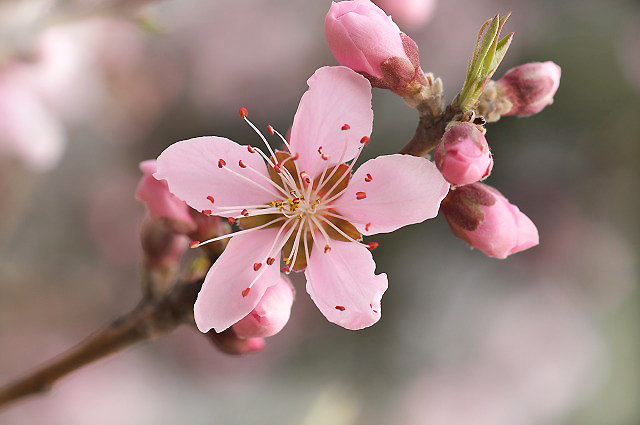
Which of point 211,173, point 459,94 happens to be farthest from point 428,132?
point 211,173

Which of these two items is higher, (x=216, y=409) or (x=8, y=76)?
(x=8, y=76)

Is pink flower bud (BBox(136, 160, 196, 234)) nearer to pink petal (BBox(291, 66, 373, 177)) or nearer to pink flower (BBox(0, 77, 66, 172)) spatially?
pink petal (BBox(291, 66, 373, 177))

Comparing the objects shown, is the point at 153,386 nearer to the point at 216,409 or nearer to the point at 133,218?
the point at 216,409

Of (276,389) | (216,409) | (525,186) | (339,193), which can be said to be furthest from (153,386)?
(339,193)

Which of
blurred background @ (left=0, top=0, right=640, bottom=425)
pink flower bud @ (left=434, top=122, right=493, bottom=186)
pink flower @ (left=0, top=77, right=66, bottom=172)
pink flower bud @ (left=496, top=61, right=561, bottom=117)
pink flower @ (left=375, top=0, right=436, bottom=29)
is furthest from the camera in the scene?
blurred background @ (left=0, top=0, right=640, bottom=425)

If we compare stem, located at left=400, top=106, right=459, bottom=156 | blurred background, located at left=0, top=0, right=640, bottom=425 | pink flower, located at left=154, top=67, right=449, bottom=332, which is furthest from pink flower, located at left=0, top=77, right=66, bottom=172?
stem, located at left=400, top=106, right=459, bottom=156

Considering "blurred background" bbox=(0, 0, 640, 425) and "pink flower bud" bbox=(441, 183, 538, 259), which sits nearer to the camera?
"pink flower bud" bbox=(441, 183, 538, 259)

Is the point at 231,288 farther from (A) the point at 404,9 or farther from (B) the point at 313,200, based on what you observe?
(A) the point at 404,9
